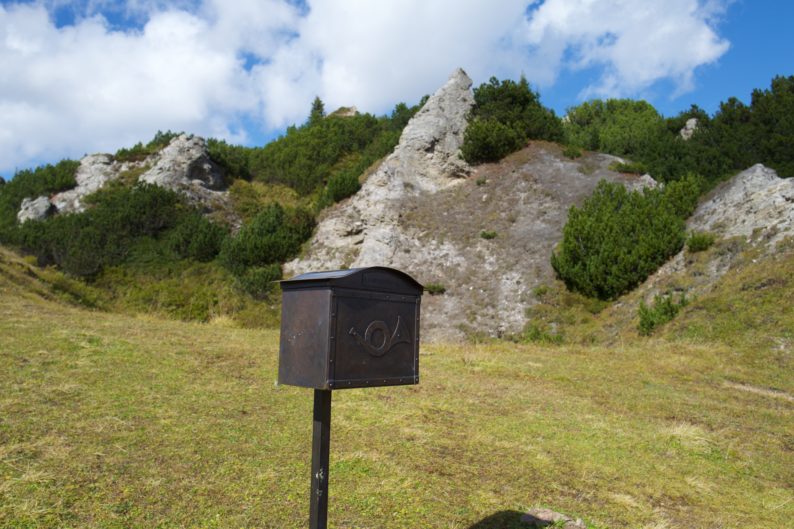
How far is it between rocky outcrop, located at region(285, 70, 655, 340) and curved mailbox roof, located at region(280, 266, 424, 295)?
19019 millimetres

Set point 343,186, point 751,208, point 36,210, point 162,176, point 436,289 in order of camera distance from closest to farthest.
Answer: point 751,208, point 436,289, point 343,186, point 36,210, point 162,176

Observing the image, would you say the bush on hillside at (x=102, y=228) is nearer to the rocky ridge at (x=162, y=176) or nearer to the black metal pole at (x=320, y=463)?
the rocky ridge at (x=162, y=176)

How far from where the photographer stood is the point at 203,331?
528 inches

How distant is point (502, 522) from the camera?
509cm

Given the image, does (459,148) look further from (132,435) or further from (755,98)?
(132,435)

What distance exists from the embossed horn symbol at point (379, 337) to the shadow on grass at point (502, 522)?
2.17 meters

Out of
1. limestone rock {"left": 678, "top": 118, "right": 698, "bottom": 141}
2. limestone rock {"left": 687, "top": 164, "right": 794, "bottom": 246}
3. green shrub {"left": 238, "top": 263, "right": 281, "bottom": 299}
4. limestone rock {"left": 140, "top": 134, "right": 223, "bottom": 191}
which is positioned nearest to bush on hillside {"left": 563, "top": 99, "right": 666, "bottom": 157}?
limestone rock {"left": 678, "top": 118, "right": 698, "bottom": 141}

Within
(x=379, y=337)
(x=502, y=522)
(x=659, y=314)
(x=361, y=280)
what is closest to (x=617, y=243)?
(x=659, y=314)

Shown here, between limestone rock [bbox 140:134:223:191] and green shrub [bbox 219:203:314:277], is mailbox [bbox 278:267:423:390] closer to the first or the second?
green shrub [bbox 219:203:314:277]

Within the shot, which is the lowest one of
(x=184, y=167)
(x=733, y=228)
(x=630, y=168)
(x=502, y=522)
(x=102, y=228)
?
(x=502, y=522)

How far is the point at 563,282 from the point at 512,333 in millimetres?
3377

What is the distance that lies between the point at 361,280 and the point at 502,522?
289 cm

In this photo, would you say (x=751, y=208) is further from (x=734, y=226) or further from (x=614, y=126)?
(x=614, y=126)

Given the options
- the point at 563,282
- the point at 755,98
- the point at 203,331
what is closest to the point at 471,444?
the point at 203,331
